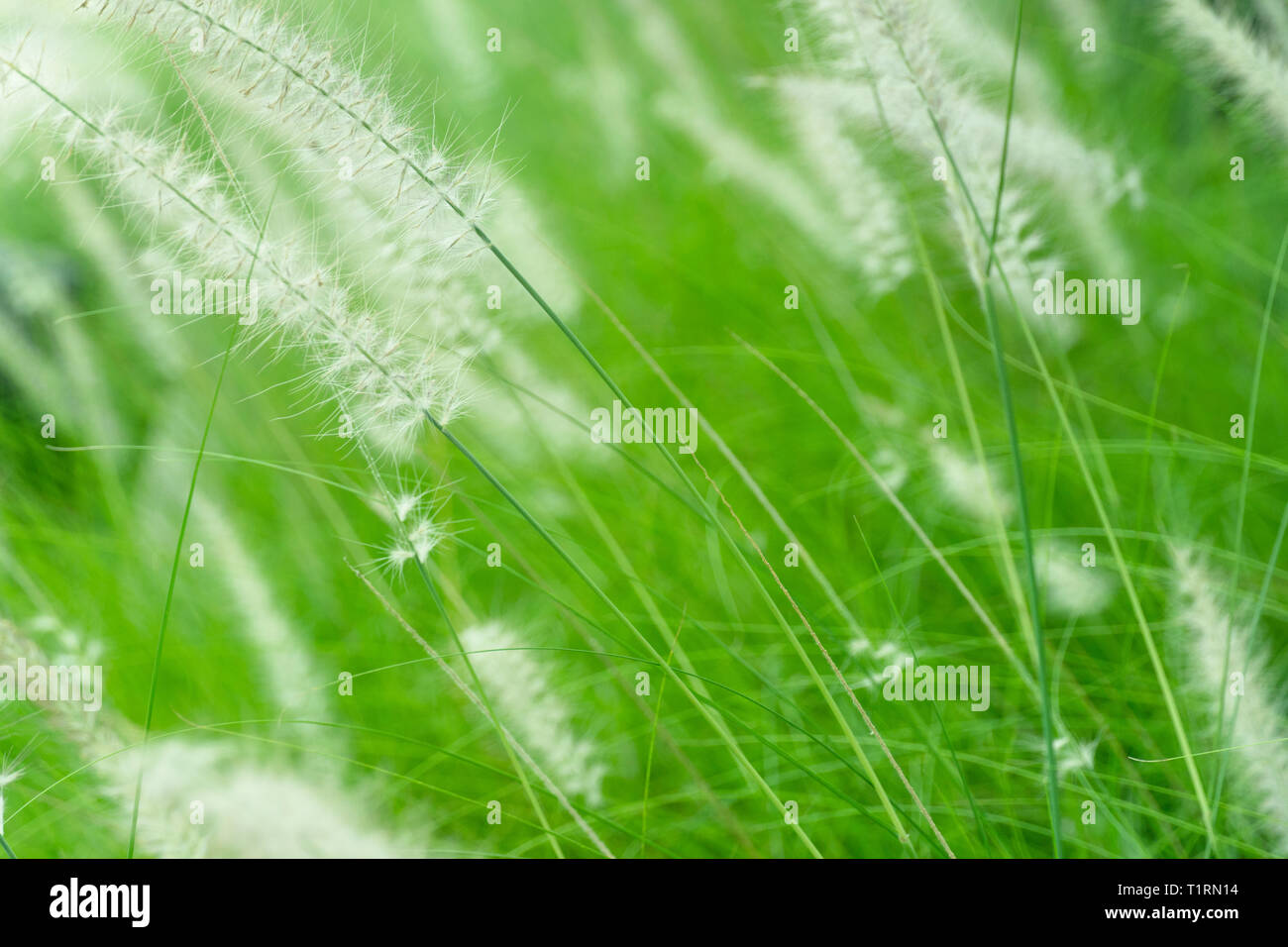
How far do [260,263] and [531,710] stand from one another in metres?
0.50

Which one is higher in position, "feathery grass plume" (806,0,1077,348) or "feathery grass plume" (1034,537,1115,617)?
"feathery grass plume" (806,0,1077,348)

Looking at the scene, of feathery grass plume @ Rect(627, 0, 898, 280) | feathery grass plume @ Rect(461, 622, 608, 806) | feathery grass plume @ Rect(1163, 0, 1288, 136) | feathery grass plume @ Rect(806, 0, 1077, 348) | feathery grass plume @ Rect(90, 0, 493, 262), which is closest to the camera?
feathery grass plume @ Rect(90, 0, 493, 262)

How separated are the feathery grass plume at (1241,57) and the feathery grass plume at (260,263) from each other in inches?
40.0

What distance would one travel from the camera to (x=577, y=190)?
5.72 ft

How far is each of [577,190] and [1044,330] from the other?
96cm

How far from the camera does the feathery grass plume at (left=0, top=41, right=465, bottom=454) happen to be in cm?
68

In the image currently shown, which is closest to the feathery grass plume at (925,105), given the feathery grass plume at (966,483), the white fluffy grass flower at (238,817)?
the feathery grass plume at (966,483)

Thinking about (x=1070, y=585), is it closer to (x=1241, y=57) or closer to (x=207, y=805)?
(x=1241, y=57)

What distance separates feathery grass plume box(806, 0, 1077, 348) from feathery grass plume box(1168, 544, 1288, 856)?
384 millimetres

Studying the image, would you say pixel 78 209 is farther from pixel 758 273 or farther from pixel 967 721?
pixel 967 721

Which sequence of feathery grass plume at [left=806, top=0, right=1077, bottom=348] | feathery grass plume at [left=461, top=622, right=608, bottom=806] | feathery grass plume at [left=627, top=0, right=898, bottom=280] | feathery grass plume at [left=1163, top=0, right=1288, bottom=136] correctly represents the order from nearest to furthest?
1. feathery grass plume at [left=806, top=0, right=1077, bottom=348]
2. feathery grass plume at [left=461, top=622, right=608, bottom=806]
3. feathery grass plume at [left=1163, top=0, right=1288, bottom=136]
4. feathery grass plume at [left=627, top=0, right=898, bottom=280]

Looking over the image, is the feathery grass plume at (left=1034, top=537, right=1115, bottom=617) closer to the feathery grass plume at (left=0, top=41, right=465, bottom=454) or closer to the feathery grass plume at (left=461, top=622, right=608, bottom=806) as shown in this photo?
the feathery grass plume at (left=461, top=622, right=608, bottom=806)

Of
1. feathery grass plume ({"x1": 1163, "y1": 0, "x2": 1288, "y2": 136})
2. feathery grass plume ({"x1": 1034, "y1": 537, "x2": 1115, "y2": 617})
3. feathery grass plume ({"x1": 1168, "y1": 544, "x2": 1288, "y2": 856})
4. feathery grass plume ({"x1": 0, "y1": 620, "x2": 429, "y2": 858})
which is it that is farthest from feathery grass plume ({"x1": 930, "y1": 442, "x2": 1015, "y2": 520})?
feathery grass plume ({"x1": 0, "y1": 620, "x2": 429, "y2": 858})
